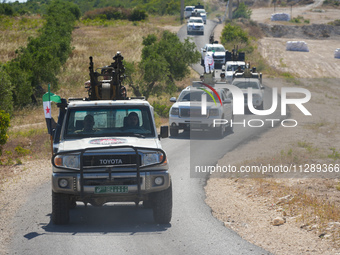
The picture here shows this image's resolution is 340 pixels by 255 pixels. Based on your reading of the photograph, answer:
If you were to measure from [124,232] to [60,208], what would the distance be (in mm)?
1269

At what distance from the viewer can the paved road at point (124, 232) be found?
Result: 327 inches

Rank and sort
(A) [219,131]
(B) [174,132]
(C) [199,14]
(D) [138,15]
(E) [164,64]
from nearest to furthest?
(A) [219,131] → (B) [174,132] → (E) [164,64] → (C) [199,14] → (D) [138,15]

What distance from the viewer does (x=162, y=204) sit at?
31.3 ft

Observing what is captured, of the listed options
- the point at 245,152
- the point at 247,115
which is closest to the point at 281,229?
the point at 245,152

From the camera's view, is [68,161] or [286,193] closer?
[68,161]

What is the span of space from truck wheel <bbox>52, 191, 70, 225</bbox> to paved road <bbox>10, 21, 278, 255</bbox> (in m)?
0.13

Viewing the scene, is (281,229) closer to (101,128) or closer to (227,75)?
(101,128)

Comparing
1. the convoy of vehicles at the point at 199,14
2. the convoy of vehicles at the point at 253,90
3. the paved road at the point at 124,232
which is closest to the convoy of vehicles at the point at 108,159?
the paved road at the point at 124,232

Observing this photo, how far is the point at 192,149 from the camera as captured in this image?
19.5 meters

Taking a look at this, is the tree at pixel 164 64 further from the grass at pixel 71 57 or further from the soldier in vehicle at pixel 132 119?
the soldier in vehicle at pixel 132 119

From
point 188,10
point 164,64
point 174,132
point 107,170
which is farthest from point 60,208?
point 188,10

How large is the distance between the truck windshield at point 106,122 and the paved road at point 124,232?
1.69 metres

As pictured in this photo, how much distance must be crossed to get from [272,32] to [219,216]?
8674 cm

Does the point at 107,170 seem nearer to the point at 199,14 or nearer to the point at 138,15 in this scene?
the point at 199,14
